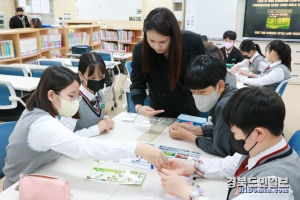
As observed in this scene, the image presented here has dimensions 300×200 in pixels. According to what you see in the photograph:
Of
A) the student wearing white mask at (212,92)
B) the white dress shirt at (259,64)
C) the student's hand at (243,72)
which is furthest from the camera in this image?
the white dress shirt at (259,64)

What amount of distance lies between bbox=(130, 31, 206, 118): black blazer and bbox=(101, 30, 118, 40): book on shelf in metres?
5.66

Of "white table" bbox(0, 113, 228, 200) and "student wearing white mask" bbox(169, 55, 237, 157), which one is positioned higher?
"student wearing white mask" bbox(169, 55, 237, 157)

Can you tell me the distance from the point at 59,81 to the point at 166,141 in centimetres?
67

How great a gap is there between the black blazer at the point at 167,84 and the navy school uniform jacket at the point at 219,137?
1.36ft

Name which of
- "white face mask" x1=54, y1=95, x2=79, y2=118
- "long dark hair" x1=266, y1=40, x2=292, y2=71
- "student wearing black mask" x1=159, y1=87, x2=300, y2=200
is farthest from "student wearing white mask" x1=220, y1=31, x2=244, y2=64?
"student wearing black mask" x1=159, y1=87, x2=300, y2=200

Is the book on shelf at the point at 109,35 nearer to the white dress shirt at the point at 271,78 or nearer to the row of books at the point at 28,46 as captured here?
the row of books at the point at 28,46

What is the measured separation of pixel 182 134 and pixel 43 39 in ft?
14.4

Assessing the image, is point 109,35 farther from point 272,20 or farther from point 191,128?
point 191,128

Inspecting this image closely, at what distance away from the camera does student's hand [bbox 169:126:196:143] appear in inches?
61.8

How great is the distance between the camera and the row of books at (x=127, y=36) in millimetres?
7215

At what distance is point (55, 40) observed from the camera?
559 centimetres

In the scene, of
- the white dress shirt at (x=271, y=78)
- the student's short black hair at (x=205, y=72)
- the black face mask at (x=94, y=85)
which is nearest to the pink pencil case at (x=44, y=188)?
the student's short black hair at (x=205, y=72)

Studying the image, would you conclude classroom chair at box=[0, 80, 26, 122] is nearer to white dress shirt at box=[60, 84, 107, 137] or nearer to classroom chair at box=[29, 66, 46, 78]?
classroom chair at box=[29, 66, 46, 78]

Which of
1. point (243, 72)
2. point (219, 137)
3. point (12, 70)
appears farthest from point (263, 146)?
point (12, 70)
